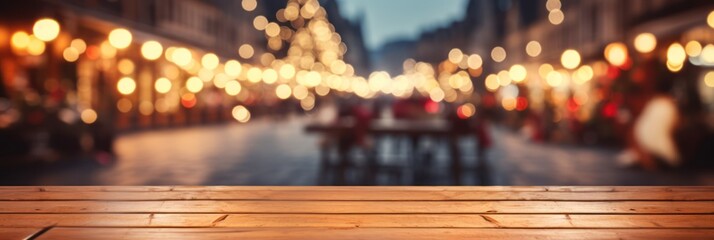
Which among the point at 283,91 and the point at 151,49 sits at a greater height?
the point at 283,91

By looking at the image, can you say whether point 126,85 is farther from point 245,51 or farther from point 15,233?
point 15,233

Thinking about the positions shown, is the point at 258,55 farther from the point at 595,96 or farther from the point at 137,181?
the point at 137,181

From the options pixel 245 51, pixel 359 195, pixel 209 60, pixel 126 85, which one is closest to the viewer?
pixel 359 195

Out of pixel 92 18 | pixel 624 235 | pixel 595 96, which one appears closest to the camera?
pixel 624 235

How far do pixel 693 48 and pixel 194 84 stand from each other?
19.1m

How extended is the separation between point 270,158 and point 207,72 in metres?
17.8

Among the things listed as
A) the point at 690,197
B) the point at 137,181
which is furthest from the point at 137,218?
the point at 137,181

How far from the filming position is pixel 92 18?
14.7 meters

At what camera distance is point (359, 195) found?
3.04m

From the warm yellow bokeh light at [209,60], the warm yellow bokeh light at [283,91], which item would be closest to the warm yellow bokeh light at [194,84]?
the warm yellow bokeh light at [209,60]

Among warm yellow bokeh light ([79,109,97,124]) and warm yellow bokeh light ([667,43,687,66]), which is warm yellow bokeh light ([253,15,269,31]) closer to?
warm yellow bokeh light ([79,109,97,124])

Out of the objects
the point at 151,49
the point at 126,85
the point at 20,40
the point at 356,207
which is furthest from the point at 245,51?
the point at 356,207

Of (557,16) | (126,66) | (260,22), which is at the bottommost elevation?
(126,66)

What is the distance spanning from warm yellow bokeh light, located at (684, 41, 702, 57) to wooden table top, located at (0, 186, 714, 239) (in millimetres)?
13498
